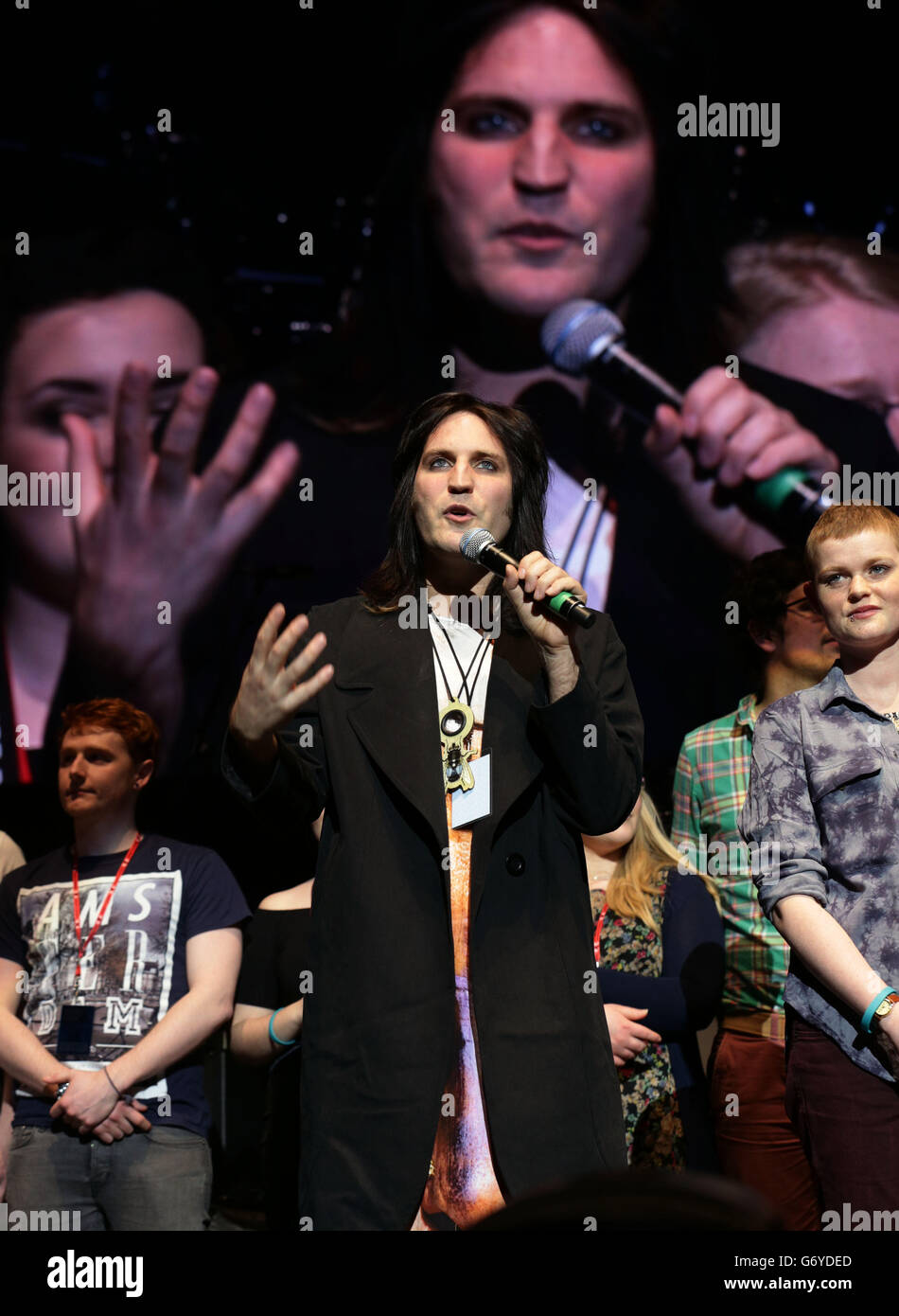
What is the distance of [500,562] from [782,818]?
712 mm

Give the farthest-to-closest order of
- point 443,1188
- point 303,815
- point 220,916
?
point 220,916 → point 303,815 → point 443,1188

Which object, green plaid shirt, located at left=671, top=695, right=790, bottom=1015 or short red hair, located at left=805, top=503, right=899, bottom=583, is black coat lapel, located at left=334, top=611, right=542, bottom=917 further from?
green plaid shirt, located at left=671, top=695, right=790, bottom=1015

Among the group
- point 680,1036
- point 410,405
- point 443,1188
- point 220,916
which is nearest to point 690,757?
point 680,1036

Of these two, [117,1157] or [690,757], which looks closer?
[117,1157]

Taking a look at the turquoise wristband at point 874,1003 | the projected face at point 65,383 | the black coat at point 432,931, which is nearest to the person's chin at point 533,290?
the projected face at point 65,383

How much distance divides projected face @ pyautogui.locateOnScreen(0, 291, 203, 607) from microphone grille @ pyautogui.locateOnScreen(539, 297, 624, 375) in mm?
1239

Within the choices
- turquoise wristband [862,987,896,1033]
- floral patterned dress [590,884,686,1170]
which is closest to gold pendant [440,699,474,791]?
turquoise wristband [862,987,896,1033]

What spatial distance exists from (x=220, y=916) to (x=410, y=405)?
2064 mm

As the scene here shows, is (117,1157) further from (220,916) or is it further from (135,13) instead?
(135,13)

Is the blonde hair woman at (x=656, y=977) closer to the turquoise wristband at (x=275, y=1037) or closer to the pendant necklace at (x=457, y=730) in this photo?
the turquoise wristband at (x=275, y=1037)

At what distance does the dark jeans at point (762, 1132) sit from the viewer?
10.6ft

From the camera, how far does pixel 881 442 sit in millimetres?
4672

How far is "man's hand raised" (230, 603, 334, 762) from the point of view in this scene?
1.90m
